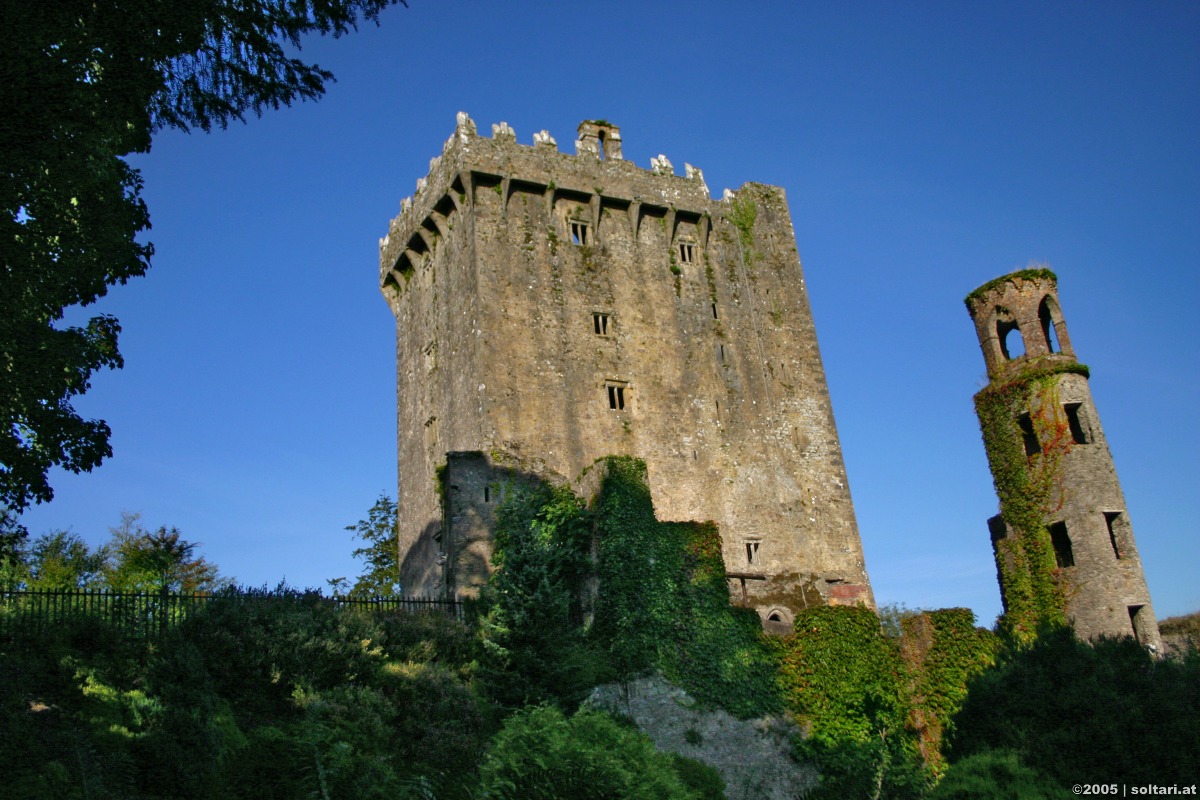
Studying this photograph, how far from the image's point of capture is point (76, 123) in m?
11.4

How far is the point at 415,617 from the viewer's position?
2091 cm

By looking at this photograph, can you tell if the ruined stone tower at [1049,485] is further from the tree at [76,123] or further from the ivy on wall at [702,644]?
the tree at [76,123]

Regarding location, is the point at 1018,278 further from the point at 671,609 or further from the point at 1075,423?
the point at 671,609

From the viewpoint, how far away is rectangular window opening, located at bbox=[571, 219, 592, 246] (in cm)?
3088

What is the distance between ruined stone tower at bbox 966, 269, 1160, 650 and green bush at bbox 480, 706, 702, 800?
15.5m

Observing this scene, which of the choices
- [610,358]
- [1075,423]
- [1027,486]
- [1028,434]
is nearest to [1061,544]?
[1027,486]

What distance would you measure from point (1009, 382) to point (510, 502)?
1393 centimetres

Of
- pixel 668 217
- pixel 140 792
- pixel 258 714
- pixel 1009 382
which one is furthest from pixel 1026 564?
pixel 140 792

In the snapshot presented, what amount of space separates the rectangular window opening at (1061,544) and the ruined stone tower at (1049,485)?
1.0 inches

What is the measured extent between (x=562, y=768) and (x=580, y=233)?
21.7m

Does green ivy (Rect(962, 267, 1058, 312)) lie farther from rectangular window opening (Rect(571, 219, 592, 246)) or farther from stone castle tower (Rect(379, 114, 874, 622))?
rectangular window opening (Rect(571, 219, 592, 246))

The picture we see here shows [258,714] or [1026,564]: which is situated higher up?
[1026,564]

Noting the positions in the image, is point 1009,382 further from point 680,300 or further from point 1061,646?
point 1061,646

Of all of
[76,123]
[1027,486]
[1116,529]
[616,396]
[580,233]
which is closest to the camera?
[76,123]
